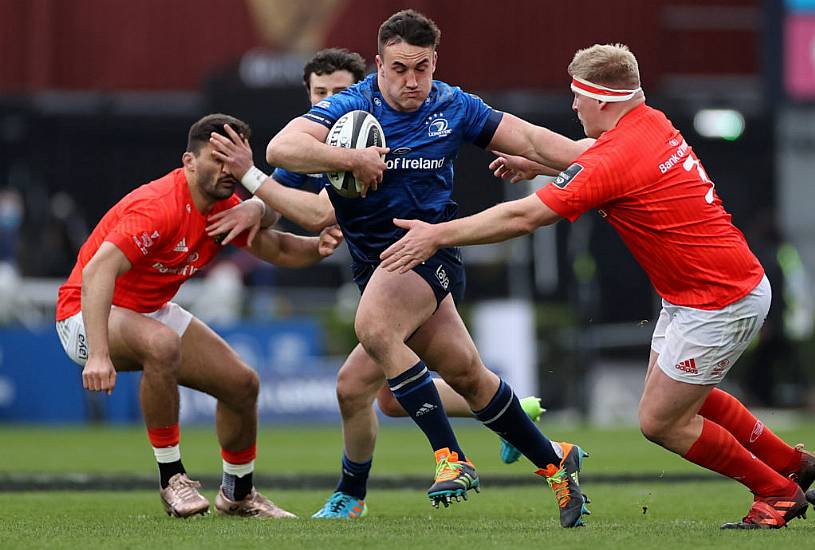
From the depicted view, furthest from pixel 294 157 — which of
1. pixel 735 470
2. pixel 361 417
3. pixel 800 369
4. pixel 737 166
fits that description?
pixel 737 166

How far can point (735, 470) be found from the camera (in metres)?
6.87

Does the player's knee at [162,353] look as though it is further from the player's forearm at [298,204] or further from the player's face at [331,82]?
the player's face at [331,82]

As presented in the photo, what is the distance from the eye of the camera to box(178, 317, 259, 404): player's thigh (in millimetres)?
7879

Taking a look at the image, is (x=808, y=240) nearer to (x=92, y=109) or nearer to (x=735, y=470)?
(x=92, y=109)

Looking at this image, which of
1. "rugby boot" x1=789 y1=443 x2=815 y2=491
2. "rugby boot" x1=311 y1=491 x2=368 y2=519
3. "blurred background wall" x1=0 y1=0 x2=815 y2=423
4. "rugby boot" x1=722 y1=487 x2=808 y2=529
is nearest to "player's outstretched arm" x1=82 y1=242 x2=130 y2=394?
"rugby boot" x1=311 y1=491 x2=368 y2=519

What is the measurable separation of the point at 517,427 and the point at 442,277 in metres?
0.83

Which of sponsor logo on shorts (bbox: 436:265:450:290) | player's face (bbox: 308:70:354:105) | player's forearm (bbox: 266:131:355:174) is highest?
A: player's face (bbox: 308:70:354:105)

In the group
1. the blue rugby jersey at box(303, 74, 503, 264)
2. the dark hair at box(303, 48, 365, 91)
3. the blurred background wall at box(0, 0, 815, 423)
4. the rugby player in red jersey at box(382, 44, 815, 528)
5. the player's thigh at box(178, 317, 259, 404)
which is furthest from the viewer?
the blurred background wall at box(0, 0, 815, 423)

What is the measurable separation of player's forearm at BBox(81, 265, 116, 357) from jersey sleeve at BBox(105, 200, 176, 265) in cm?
19

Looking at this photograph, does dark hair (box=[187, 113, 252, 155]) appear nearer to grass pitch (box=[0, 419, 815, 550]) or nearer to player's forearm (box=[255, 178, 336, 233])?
player's forearm (box=[255, 178, 336, 233])

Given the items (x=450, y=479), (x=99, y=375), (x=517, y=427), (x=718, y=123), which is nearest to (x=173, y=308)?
(x=99, y=375)

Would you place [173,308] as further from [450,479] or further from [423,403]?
[450,479]

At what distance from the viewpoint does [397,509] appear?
821 cm

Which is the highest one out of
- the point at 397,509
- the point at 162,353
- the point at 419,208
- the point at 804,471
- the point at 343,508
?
the point at 419,208
